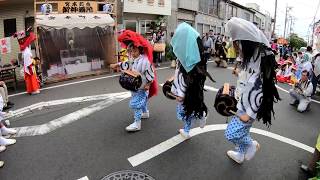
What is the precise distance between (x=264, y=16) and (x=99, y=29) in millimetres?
47424

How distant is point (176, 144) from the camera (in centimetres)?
526

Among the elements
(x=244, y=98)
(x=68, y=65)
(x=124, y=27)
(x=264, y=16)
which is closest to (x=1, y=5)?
(x=68, y=65)

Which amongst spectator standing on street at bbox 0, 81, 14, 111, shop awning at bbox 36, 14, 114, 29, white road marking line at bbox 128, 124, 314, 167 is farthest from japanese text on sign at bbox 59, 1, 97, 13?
white road marking line at bbox 128, 124, 314, 167

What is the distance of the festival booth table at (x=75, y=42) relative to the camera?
11609 mm

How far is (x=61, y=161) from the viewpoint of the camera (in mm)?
4598

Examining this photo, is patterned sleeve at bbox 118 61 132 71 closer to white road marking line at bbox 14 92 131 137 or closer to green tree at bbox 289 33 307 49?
white road marking line at bbox 14 92 131 137

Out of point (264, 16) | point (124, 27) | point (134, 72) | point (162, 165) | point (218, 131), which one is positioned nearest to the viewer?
point (162, 165)

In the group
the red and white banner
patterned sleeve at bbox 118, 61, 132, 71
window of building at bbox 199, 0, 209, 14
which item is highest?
window of building at bbox 199, 0, 209, 14

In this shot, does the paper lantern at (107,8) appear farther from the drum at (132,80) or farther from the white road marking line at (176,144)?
the white road marking line at (176,144)

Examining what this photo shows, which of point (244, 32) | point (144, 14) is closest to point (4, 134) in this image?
point (244, 32)

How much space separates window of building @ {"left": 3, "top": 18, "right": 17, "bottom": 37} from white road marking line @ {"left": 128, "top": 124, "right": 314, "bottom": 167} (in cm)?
1146

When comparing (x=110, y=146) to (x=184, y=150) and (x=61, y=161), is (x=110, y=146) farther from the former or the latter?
(x=184, y=150)

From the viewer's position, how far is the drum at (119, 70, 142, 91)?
17.6ft

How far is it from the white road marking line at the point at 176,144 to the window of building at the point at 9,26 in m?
11.5
